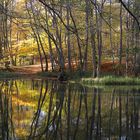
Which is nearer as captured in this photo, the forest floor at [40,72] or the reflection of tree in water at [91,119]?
the reflection of tree in water at [91,119]

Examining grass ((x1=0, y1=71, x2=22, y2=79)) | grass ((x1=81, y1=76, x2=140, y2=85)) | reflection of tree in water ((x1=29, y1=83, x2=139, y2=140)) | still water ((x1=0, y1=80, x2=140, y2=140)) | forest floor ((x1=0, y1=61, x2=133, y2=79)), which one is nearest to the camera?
still water ((x1=0, y1=80, x2=140, y2=140))

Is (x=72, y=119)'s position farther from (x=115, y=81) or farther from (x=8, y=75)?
(x=8, y=75)

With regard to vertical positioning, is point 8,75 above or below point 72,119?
below

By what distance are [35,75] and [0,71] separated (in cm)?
333

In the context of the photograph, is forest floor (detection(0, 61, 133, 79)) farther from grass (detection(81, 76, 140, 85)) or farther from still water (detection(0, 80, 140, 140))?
still water (detection(0, 80, 140, 140))

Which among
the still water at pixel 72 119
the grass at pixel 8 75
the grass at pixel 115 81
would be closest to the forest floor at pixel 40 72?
the grass at pixel 8 75

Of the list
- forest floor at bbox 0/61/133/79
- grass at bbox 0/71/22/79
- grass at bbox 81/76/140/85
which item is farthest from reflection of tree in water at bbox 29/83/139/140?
grass at bbox 0/71/22/79

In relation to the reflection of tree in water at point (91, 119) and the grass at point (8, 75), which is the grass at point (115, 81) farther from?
the grass at point (8, 75)

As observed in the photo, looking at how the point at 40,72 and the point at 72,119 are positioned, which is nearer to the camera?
the point at 72,119

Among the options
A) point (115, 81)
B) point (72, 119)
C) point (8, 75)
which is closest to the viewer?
point (72, 119)

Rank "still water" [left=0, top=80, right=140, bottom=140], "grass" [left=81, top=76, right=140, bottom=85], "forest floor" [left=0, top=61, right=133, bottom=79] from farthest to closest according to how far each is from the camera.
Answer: "forest floor" [left=0, top=61, right=133, bottom=79]
"grass" [left=81, top=76, right=140, bottom=85]
"still water" [left=0, top=80, right=140, bottom=140]

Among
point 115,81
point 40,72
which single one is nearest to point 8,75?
point 40,72

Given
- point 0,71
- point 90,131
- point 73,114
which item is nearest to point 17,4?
point 0,71

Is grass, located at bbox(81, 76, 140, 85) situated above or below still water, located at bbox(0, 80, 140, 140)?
below
